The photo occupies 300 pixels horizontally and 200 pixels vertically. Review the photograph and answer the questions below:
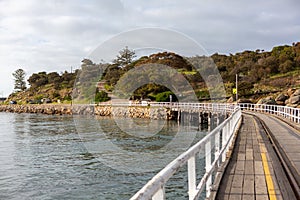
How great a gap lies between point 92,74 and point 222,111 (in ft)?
244

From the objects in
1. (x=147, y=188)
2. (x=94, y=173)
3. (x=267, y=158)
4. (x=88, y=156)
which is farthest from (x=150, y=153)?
(x=147, y=188)

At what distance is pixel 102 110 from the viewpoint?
7594 centimetres

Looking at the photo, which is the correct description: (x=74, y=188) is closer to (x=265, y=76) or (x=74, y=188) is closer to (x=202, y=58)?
(x=265, y=76)

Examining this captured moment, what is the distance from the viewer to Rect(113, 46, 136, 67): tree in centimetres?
12125

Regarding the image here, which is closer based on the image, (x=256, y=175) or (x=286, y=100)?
(x=256, y=175)

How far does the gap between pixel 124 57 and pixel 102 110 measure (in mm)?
49688

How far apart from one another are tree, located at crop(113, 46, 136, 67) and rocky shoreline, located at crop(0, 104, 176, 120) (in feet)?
112

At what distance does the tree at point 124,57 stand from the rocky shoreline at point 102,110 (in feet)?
112

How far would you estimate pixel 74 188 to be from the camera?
13.9m

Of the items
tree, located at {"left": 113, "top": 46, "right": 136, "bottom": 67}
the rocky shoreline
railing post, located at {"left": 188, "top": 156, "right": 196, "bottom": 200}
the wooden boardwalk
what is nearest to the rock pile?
the rocky shoreline

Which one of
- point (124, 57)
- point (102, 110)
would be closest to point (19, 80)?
point (124, 57)

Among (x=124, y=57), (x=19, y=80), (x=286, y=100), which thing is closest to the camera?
(x=286, y=100)

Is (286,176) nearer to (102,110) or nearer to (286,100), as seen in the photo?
(286,100)

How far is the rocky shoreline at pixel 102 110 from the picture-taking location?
58.0m
